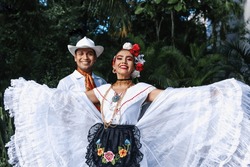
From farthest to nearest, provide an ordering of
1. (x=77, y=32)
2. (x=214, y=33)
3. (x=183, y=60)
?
(x=214, y=33) < (x=77, y=32) < (x=183, y=60)

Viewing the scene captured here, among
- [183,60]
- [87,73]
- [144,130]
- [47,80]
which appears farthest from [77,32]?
[144,130]

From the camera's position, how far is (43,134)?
3.69 meters

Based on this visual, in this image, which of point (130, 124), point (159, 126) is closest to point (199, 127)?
point (159, 126)

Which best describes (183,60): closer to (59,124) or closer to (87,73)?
(87,73)

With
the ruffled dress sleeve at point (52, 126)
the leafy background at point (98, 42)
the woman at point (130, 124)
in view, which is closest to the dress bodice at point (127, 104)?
the woman at point (130, 124)

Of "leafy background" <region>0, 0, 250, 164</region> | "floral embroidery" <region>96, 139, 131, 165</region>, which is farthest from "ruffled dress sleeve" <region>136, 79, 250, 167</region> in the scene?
"leafy background" <region>0, 0, 250, 164</region>

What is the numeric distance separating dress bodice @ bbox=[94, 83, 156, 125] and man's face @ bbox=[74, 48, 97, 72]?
782 millimetres

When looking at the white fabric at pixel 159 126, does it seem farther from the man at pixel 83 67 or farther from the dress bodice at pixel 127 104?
the man at pixel 83 67

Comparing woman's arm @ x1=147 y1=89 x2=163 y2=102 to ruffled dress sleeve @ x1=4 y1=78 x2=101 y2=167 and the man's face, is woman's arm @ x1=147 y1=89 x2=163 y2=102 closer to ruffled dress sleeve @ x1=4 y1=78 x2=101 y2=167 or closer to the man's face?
ruffled dress sleeve @ x1=4 y1=78 x2=101 y2=167

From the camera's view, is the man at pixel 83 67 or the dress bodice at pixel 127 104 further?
the man at pixel 83 67

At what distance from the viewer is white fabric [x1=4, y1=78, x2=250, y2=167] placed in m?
3.35

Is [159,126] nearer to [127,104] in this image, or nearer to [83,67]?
[127,104]

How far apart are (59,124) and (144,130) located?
62 cm

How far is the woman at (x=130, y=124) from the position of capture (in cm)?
337
